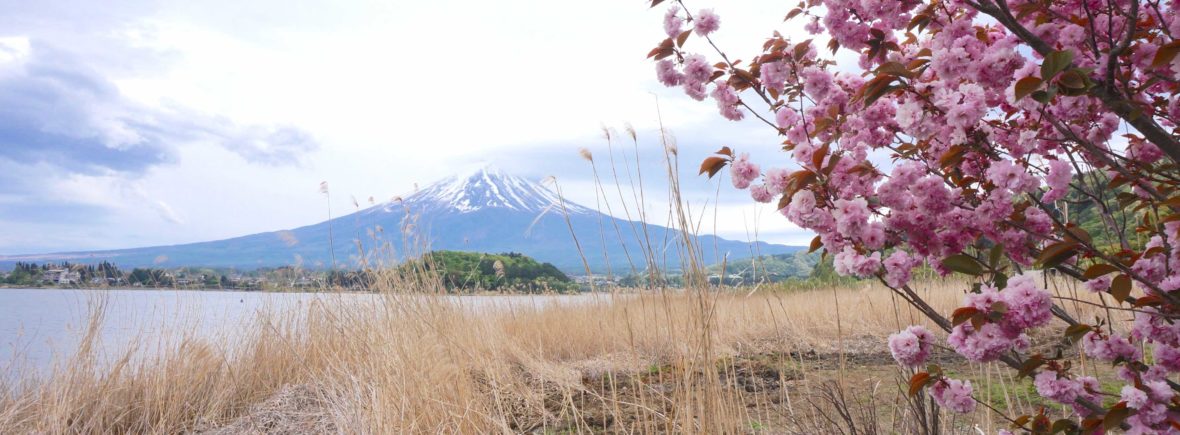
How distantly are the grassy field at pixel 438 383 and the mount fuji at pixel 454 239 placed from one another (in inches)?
9.0

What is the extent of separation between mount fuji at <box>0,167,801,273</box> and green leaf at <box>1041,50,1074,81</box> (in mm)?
932

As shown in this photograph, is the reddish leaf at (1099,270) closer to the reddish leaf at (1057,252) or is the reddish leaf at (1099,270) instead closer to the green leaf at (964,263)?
the reddish leaf at (1057,252)

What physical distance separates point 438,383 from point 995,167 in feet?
7.07

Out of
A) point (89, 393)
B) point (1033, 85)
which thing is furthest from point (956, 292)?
point (89, 393)

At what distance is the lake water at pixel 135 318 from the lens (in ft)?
12.4

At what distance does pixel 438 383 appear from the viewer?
2.64 m

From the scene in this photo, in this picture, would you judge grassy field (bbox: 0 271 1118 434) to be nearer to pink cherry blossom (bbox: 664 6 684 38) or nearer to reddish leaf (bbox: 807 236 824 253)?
reddish leaf (bbox: 807 236 824 253)

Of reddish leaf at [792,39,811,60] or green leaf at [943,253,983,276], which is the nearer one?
green leaf at [943,253,983,276]

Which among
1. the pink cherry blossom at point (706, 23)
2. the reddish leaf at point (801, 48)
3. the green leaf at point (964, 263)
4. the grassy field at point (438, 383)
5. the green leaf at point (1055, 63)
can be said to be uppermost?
the pink cherry blossom at point (706, 23)

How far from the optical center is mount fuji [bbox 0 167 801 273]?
2174mm

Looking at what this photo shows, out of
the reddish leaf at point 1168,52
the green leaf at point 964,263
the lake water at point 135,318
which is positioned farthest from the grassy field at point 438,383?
A: the reddish leaf at point 1168,52

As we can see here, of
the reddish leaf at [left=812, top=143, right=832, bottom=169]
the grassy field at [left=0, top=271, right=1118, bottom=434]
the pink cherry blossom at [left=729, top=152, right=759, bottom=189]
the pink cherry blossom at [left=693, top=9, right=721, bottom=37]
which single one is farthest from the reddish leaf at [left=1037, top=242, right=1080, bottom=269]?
the pink cherry blossom at [left=693, top=9, right=721, bottom=37]

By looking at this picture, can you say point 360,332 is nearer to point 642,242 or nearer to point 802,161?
point 642,242

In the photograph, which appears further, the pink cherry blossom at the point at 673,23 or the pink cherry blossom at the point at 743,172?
the pink cherry blossom at the point at 673,23
